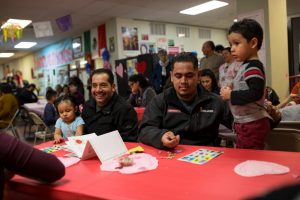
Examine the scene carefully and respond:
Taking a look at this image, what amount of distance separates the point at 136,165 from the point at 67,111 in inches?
57.5

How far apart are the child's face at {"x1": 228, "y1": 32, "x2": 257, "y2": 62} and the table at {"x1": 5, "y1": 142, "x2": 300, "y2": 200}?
2.07 feet

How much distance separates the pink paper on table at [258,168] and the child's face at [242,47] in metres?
0.77

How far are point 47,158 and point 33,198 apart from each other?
201 millimetres

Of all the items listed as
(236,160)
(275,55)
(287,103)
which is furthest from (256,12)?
(236,160)

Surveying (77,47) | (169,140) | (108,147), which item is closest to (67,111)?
(108,147)

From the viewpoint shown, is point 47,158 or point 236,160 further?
point 236,160

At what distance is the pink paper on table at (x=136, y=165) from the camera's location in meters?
1.20

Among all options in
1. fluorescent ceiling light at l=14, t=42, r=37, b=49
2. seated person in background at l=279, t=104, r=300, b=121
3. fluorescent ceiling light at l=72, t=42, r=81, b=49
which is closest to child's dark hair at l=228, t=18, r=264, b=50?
seated person in background at l=279, t=104, r=300, b=121

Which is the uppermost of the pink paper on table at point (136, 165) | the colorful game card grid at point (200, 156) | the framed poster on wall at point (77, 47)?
the framed poster on wall at point (77, 47)

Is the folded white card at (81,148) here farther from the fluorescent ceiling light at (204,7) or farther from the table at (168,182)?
the fluorescent ceiling light at (204,7)

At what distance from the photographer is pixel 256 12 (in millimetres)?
4828

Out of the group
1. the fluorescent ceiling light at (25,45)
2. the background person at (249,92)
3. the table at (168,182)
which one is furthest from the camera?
the fluorescent ceiling light at (25,45)

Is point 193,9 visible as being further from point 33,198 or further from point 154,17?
point 33,198

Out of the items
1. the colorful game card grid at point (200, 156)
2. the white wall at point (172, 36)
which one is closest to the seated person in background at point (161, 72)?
the white wall at point (172, 36)
